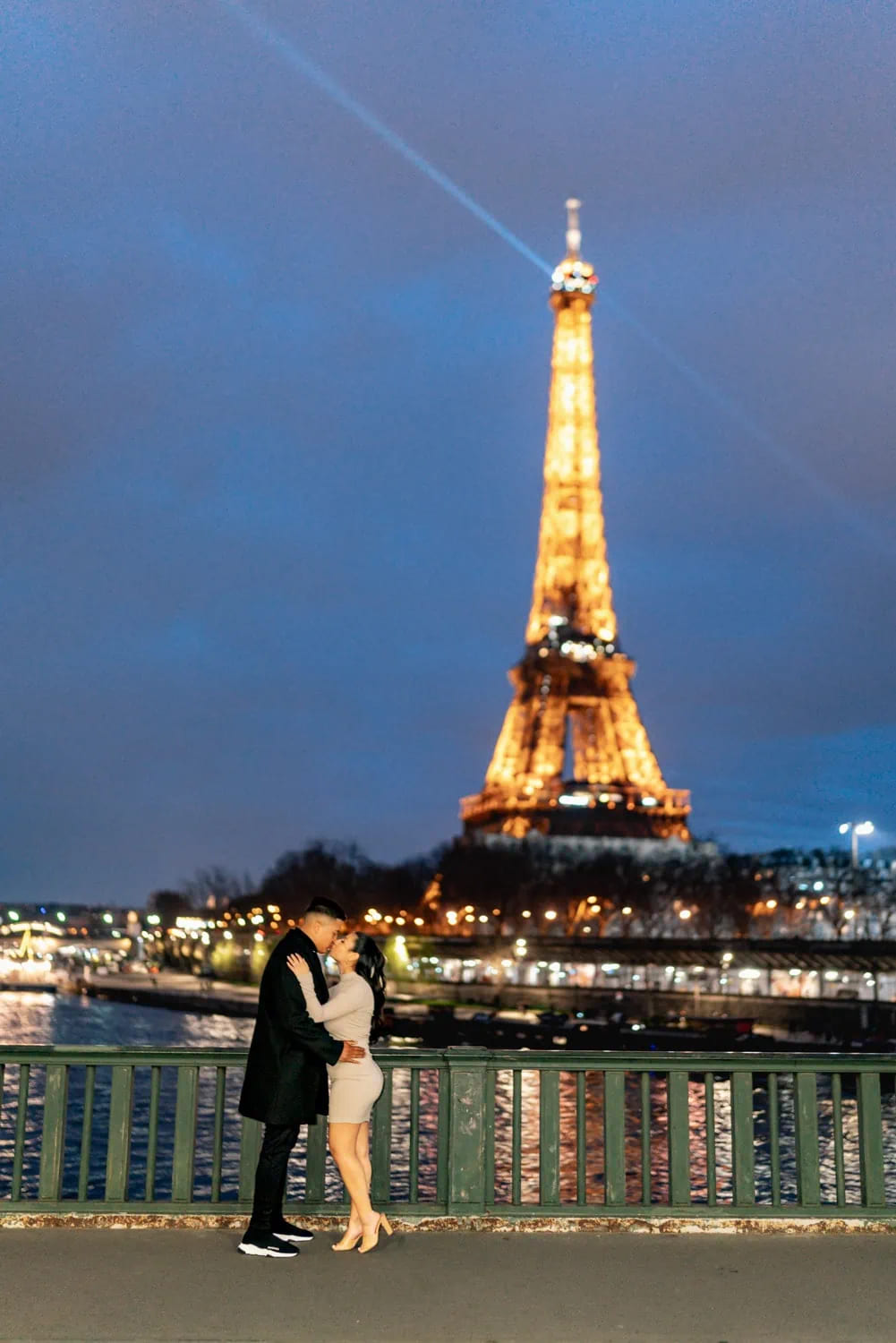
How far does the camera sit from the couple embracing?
9438 mm

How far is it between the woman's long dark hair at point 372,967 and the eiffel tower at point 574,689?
11290cm

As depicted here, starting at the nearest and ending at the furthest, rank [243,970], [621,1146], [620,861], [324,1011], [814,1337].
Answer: [814,1337]
[324,1011]
[621,1146]
[620,861]
[243,970]

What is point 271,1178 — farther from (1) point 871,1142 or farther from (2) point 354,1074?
(1) point 871,1142

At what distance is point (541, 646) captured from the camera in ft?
407

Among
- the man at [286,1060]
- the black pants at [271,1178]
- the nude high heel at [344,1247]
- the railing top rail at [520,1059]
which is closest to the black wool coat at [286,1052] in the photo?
the man at [286,1060]

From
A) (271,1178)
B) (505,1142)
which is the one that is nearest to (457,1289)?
(271,1178)

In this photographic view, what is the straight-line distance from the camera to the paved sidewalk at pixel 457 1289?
25.4ft

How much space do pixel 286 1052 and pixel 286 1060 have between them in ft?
0.15

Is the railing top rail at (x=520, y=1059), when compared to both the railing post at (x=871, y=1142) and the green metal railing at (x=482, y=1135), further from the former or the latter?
the railing post at (x=871, y=1142)

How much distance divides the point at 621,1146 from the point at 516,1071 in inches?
31.9

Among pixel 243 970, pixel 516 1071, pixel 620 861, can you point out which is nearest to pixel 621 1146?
pixel 516 1071

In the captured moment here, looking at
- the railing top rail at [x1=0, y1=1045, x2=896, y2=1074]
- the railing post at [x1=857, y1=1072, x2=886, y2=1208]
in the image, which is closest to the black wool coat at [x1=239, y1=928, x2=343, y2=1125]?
the railing top rail at [x1=0, y1=1045, x2=896, y2=1074]

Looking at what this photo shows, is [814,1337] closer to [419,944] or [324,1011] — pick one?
[324,1011]

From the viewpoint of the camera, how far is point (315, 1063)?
9633 millimetres
